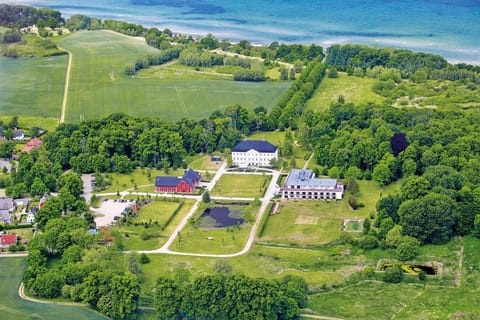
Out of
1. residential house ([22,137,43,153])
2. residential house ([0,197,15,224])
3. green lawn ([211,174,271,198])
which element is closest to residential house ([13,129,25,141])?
residential house ([22,137,43,153])

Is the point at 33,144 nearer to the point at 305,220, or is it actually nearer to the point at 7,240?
the point at 7,240

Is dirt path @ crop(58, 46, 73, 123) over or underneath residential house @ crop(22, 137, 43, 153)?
over

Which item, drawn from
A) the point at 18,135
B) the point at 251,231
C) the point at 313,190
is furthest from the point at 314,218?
the point at 18,135

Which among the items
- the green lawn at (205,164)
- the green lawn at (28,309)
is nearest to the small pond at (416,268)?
the green lawn at (28,309)

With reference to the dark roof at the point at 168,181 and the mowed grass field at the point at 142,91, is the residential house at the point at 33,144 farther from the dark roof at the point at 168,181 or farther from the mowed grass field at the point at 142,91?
the dark roof at the point at 168,181

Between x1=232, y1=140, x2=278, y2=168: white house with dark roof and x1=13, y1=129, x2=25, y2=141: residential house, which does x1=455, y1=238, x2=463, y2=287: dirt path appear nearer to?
x1=232, y1=140, x2=278, y2=168: white house with dark roof

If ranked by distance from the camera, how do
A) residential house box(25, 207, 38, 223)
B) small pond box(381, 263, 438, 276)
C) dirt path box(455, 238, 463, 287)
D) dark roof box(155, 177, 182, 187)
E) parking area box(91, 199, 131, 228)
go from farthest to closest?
dark roof box(155, 177, 182, 187) → residential house box(25, 207, 38, 223) → parking area box(91, 199, 131, 228) → small pond box(381, 263, 438, 276) → dirt path box(455, 238, 463, 287)

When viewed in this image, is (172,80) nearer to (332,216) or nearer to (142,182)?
(142,182)
